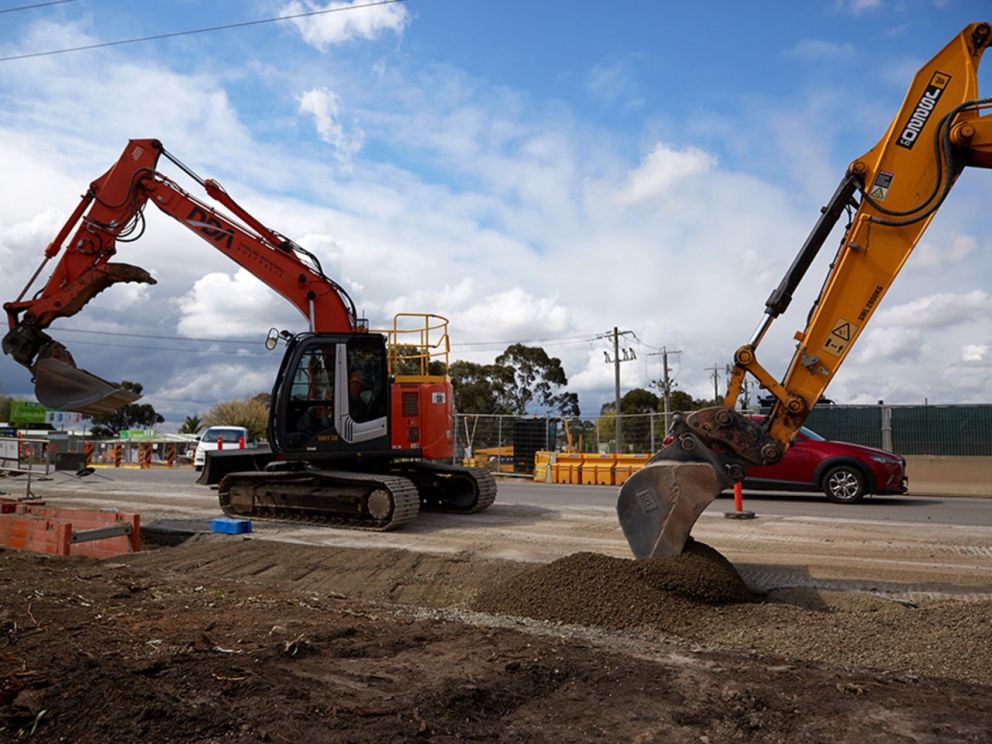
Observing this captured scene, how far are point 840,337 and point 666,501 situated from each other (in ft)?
6.84

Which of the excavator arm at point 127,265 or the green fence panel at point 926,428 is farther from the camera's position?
the green fence panel at point 926,428

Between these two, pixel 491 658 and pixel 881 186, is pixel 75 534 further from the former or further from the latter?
pixel 881 186

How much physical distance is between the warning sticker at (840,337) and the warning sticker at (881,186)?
42.9 inches

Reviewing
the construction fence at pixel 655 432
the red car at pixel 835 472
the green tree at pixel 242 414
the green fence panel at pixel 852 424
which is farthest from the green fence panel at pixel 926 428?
the green tree at pixel 242 414

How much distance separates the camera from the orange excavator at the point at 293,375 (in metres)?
11.1

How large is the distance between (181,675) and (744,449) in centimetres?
466

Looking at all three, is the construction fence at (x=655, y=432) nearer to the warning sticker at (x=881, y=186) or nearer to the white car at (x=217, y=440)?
the white car at (x=217, y=440)

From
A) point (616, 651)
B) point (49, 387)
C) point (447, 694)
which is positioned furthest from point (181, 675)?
point (49, 387)

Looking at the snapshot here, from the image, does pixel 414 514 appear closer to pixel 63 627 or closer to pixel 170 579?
pixel 170 579

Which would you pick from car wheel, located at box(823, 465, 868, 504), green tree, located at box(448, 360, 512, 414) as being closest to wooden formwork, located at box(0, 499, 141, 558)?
car wheel, located at box(823, 465, 868, 504)

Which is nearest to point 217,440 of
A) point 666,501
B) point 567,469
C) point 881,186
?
point 567,469

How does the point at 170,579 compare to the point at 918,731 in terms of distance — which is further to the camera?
the point at 170,579

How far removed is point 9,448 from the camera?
15727mm

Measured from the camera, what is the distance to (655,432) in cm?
2603
